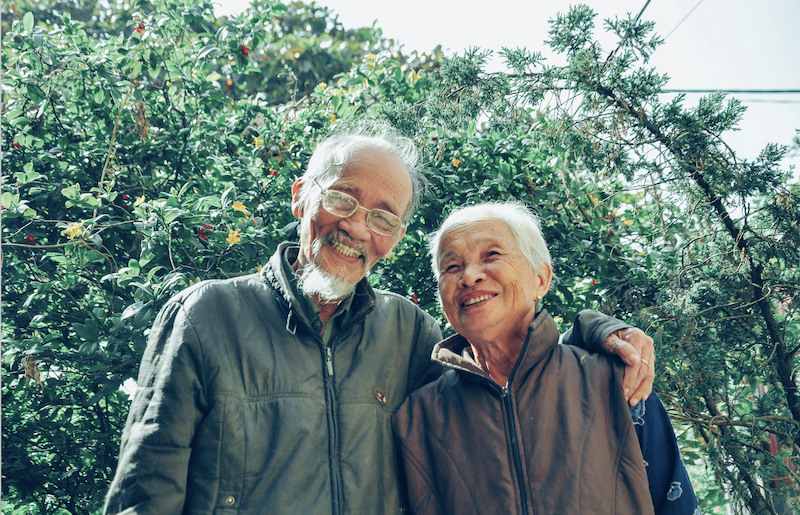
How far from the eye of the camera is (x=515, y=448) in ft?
5.46

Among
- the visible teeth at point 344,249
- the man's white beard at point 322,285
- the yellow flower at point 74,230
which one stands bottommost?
the man's white beard at point 322,285

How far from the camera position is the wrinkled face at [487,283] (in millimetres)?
1876

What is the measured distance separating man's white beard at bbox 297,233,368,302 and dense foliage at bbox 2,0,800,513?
0.82 meters

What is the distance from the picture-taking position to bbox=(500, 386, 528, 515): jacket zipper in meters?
1.60

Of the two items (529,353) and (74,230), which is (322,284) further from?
(74,230)

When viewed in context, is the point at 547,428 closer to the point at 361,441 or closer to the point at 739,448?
the point at 361,441

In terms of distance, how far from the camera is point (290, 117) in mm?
3793

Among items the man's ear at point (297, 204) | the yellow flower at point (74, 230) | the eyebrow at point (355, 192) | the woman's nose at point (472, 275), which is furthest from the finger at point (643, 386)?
the yellow flower at point (74, 230)

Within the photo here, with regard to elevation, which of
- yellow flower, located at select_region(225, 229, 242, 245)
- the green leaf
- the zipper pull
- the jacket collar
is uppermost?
the green leaf

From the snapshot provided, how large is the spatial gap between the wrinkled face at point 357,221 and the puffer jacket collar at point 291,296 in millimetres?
67

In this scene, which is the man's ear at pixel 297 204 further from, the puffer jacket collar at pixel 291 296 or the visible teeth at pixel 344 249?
the visible teeth at pixel 344 249

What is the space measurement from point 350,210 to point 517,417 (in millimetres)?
815

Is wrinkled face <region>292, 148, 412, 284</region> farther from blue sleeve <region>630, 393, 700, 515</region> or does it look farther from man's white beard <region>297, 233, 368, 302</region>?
blue sleeve <region>630, 393, 700, 515</region>

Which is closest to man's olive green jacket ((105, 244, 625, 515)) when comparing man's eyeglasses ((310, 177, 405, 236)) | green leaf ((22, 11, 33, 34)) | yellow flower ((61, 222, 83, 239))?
man's eyeglasses ((310, 177, 405, 236))
